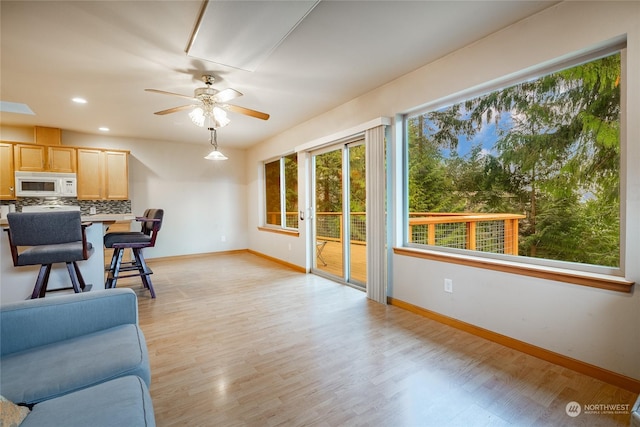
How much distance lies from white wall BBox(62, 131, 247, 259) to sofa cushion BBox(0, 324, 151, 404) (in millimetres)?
4992

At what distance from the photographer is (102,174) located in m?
5.17

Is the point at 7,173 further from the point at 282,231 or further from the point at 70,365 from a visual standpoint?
the point at 70,365

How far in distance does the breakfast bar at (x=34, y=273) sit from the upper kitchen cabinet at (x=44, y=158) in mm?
2877

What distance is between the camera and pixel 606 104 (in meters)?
1.96

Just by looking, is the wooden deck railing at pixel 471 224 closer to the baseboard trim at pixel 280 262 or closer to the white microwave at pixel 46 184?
the baseboard trim at pixel 280 262

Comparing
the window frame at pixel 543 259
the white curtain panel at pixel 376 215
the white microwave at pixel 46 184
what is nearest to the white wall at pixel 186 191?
the white microwave at pixel 46 184

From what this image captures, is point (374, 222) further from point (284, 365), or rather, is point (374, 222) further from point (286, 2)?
point (286, 2)

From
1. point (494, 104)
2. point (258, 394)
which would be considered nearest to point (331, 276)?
point (258, 394)

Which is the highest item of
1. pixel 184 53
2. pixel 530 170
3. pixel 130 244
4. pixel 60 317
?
pixel 184 53

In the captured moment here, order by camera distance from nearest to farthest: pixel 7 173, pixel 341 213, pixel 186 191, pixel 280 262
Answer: pixel 341 213
pixel 7 173
pixel 280 262
pixel 186 191

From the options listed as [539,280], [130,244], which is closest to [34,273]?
[130,244]

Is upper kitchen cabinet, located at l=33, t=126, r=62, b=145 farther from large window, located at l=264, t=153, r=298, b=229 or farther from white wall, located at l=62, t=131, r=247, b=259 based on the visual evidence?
large window, located at l=264, t=153, r=298, b=229

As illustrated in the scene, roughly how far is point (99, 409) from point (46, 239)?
208cm

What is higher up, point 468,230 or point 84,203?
point 84,203
